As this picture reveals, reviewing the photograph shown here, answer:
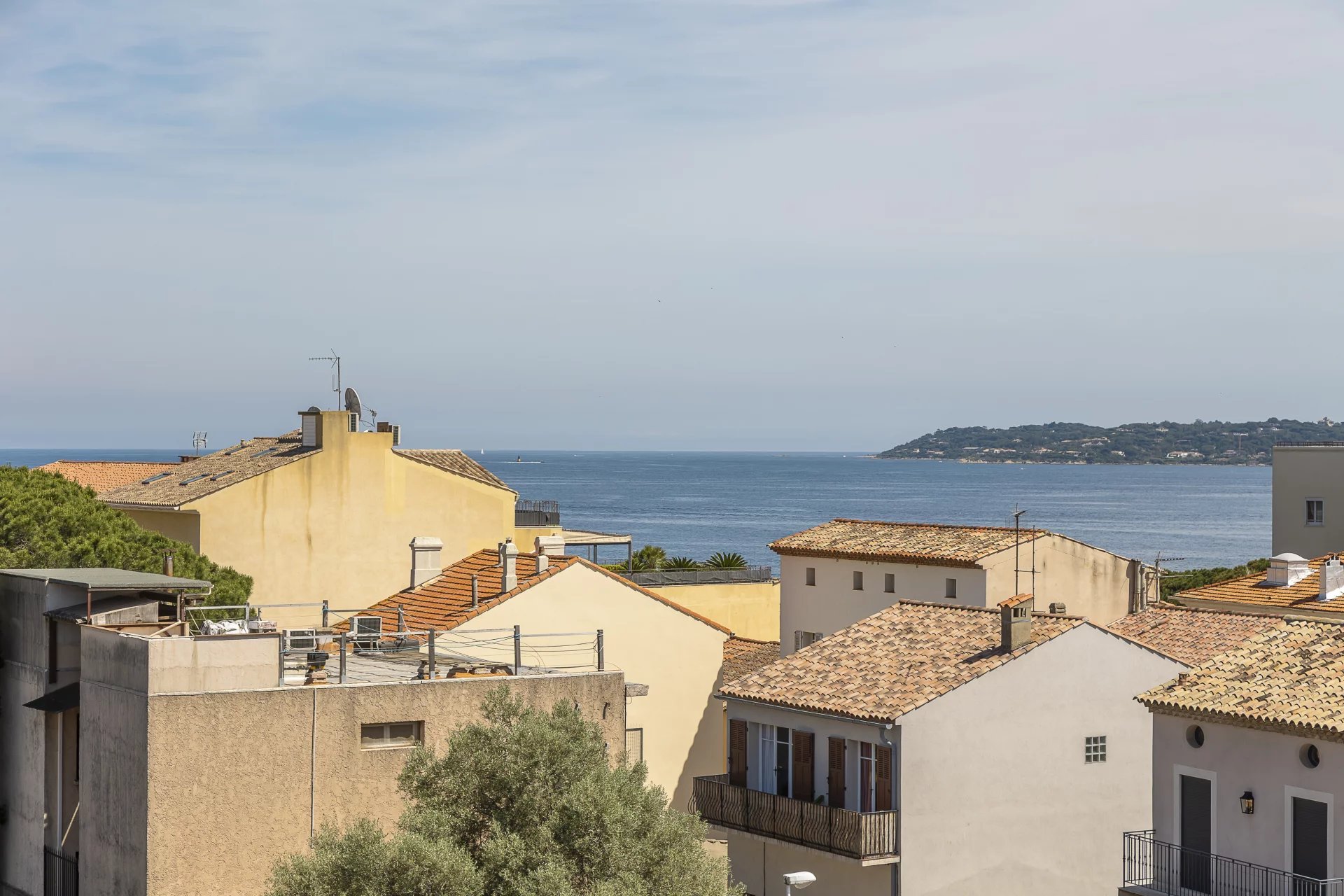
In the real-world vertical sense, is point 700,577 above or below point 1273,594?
below

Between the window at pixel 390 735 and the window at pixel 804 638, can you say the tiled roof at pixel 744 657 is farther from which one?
the window at pixel 390 735

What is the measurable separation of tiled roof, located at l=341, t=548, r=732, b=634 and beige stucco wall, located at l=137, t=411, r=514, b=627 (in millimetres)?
5849

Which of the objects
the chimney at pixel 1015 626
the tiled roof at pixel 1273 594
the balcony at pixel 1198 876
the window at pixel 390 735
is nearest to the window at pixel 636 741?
the chimney at pixel 1015 626

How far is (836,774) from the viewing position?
109 feet

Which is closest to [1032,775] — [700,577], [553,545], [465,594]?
[553,545]

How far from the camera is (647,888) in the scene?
18391mm

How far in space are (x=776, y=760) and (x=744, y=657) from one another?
8.04 metres

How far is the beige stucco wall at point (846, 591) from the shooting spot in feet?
154

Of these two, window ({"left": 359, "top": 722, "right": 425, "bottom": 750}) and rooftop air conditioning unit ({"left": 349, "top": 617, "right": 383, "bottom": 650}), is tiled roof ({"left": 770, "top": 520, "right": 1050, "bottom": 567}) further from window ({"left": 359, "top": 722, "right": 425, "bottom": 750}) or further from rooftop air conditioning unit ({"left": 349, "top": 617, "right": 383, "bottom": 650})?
window ({"left": 359, "top": 722, "right": 425, "bottom": 750})

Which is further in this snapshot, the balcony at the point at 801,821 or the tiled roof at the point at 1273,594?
the tiled roof at the point at 1273,594

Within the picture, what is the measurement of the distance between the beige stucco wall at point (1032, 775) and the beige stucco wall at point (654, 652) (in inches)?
264

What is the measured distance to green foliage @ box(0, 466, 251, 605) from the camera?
35281 millimetres

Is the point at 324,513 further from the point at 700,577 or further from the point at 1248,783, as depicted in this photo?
the point at 1248,783

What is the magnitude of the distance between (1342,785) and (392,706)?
43.6 ft
